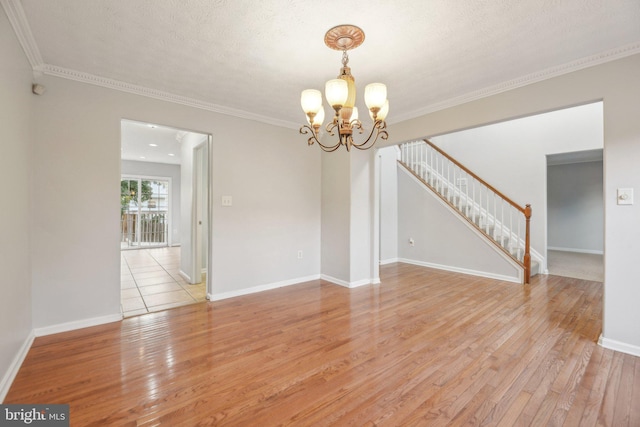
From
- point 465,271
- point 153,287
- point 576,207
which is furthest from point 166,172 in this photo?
point 576,207

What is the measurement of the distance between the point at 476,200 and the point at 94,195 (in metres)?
6.30

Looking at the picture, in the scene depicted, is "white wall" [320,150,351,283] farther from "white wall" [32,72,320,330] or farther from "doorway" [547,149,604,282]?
"doorway" [547,149,604,282]

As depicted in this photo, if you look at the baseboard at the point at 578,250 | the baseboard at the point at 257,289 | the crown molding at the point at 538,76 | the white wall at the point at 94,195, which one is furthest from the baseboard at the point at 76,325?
the baseboard at the point at 578,250

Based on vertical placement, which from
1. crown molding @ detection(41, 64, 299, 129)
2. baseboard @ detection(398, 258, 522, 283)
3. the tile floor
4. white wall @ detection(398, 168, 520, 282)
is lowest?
the tile floor

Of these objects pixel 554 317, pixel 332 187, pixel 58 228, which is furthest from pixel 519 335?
pixel 58 228

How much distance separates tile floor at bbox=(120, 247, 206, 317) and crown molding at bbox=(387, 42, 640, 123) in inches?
154

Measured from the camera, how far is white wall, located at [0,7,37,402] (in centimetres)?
176

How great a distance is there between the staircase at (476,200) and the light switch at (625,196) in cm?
243

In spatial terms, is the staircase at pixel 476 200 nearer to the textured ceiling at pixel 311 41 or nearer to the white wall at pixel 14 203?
the textured ceiling at pixel 311 41

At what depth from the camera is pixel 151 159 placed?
791cm

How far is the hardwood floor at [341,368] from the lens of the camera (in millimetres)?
1610

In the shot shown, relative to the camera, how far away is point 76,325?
271 cm

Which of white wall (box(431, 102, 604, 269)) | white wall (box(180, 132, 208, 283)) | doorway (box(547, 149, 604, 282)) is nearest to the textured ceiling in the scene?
white wall (box(180, 132, 208, 283))

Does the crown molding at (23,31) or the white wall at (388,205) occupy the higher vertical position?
the crown molding at (23,31)
